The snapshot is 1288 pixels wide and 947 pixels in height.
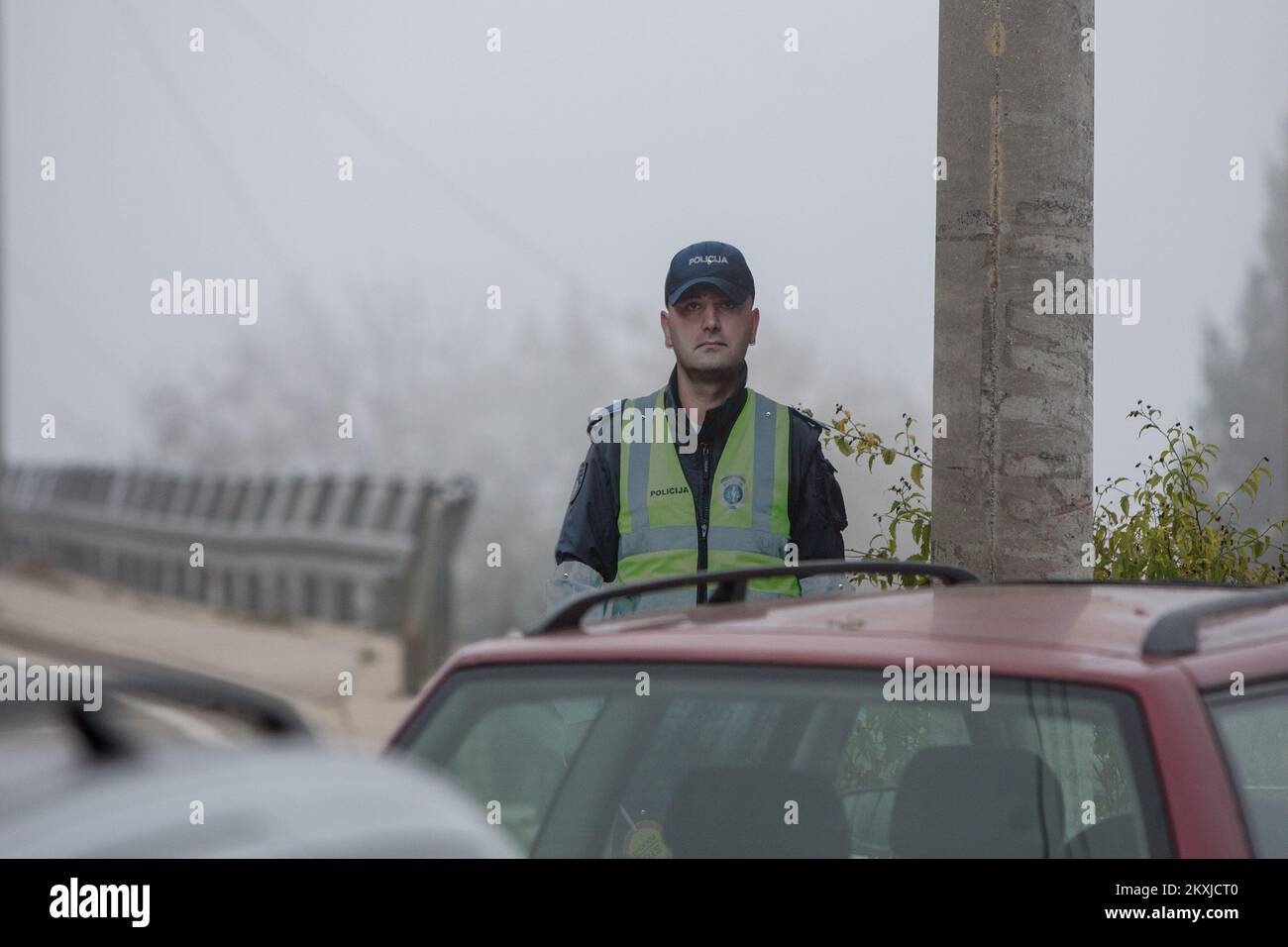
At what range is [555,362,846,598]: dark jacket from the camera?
4863mm

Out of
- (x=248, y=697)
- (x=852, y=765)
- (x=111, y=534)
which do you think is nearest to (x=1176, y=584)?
(x=852, y=765)

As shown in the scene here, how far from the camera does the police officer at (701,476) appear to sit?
4820 mm

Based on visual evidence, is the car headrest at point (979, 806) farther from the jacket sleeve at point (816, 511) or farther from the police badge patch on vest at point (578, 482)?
the police badge patch on vest at point (578, 482)

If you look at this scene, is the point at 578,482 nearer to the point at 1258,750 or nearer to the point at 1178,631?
the point at 1258,750

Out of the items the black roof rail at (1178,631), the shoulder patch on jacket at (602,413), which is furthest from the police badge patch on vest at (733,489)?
the black roof rail at (1178,631)

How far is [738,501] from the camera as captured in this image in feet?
15.8

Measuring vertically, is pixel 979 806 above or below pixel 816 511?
below

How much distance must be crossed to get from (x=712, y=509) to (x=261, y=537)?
31.2 feet

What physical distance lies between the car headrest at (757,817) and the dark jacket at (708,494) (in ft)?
5.71

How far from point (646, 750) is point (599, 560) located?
1.67 meters

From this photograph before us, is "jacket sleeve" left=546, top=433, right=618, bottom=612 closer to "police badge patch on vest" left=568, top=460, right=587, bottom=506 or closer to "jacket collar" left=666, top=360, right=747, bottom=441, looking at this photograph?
"police badge patch on vest" left=568, top=460, right=587, bottom=506

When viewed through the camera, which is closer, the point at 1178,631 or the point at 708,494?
the point at 1178,631

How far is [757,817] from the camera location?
3.01 meters

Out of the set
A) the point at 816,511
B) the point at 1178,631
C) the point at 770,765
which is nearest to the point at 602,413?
the point at 816,511
